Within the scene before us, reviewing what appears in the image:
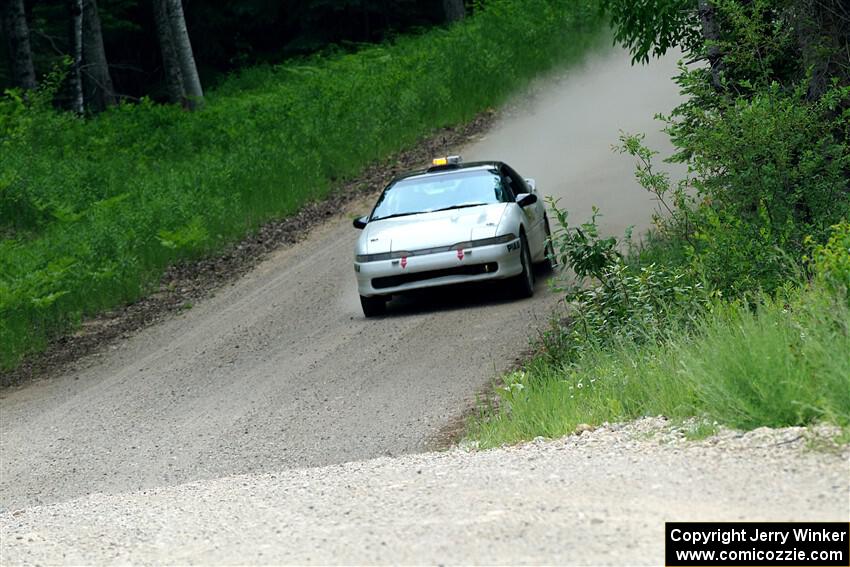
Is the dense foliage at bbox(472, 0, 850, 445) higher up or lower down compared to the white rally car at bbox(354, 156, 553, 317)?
higher up

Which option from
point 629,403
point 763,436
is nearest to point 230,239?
point 629,403

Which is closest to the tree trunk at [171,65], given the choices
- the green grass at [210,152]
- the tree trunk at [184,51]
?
the tree trunk at [184,51]

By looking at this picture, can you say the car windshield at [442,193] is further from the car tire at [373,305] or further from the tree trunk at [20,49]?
the tree trunk at [20,49]

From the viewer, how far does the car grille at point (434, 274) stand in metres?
15.4

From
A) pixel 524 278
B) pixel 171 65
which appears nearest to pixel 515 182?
pixel 524 278

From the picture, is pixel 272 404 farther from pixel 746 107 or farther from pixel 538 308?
pixel 746 107

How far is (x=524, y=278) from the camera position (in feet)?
51.4

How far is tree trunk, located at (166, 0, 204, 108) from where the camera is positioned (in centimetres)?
3150

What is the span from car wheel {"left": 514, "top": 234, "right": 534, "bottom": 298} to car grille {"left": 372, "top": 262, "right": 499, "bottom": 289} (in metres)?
0.44

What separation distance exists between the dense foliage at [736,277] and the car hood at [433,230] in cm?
200

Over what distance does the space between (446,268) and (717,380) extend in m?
8.12

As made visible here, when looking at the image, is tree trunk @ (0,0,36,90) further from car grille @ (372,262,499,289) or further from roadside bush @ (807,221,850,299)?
roadside bush @ (807,221,850,299)

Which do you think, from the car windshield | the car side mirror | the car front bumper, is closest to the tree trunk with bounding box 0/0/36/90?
the car windshield

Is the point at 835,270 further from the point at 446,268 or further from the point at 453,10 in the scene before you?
the point at 453,10
